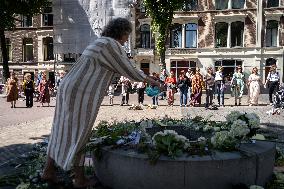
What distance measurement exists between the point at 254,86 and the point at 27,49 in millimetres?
26616

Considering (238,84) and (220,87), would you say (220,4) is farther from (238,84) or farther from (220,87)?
(220,87)

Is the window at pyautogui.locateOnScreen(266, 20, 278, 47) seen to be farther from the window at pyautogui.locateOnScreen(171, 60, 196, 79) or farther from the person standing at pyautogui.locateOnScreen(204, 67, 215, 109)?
the person standing at pyautogui.locateOnScreen(204, 67, 215, 109)

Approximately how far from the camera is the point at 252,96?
18.5 meters

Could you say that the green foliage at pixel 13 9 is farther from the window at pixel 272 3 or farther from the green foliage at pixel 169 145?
the green foliage at pixel 169 145

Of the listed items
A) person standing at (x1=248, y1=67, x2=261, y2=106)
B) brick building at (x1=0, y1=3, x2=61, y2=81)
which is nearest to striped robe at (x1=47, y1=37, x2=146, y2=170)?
person standing at (x1=248, y1=67, x2=261, y2=106)

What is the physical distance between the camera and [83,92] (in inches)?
190

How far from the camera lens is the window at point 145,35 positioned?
36125 mm

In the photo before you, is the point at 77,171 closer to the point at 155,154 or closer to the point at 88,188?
the point at 88,188

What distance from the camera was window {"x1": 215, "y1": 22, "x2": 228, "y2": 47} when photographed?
3538 cm

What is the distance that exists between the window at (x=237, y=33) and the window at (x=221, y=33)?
23.9 inches

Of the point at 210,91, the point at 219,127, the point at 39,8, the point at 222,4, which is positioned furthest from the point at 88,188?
the point at 222,4

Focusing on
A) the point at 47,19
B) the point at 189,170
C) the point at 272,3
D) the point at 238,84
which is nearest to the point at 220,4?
the point at 272,3

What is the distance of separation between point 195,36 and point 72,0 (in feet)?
36.9

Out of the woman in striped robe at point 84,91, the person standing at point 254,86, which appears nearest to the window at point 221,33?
the person standing at point 254,86
